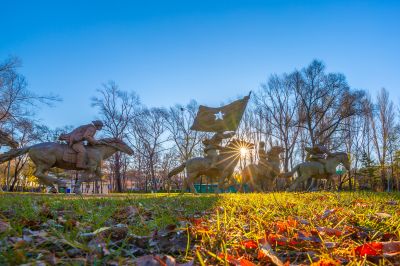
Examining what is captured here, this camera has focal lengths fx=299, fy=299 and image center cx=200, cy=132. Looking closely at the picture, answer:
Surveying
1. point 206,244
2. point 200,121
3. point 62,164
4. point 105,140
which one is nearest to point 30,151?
point 62,164

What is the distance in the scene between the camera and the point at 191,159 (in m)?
15.7

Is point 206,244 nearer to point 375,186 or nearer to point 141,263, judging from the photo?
point 141,263

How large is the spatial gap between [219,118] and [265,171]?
12.7 feet

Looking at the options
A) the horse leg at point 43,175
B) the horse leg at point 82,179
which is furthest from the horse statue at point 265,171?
the horse leg at point 43,175

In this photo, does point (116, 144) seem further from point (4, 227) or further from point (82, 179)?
point (4, 227)

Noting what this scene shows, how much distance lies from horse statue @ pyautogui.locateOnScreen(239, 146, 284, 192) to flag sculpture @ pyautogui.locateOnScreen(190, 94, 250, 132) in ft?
8.33

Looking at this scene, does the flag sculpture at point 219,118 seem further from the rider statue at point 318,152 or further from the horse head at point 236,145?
the rider statue at point 318,152

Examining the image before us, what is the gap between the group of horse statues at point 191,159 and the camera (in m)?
11.8

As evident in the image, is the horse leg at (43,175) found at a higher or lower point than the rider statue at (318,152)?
lower

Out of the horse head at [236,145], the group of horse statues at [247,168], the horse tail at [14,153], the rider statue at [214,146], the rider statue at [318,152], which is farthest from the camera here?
the rider statue at [318,152]

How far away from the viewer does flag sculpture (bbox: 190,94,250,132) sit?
15.9 m

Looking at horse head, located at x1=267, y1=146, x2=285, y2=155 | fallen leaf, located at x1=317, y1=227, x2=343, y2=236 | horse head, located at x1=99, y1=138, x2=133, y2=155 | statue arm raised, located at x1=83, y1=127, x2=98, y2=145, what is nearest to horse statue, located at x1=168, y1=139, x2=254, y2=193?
horse head, located at x1=267, y1=146, x2=285, y2=155

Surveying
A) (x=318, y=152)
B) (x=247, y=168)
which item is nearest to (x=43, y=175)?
(x=247, y=168)

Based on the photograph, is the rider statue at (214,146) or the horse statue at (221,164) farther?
the horse statue at (221,164)
